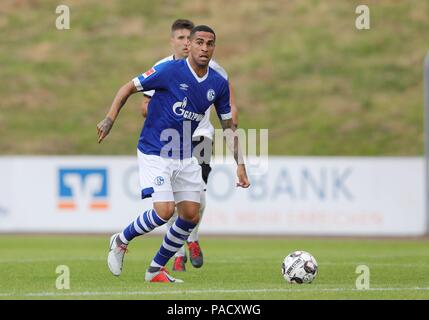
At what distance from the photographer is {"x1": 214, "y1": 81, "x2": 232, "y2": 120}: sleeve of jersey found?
10.8 m

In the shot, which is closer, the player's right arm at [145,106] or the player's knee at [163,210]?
the player's knee at [163,210]

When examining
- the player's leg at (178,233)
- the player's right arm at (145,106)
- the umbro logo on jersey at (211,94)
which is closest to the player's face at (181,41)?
the player's right arm at (145,106)

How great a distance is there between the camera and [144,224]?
1043 cm

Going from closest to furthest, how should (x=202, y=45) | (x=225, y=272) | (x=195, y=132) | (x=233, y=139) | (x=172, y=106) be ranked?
1. (x=202, y=45)
2. (x=172, y=106)
3. (x=233, y=139)
4. (x=225, y=272)
5. (x=195, y=132)

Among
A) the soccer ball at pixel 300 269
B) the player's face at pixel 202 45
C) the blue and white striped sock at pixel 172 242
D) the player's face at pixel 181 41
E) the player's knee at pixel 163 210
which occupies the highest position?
the player's face at pixel 181 41

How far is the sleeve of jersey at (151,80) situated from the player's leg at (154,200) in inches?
25.8

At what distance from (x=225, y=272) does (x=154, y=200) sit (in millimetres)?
1983

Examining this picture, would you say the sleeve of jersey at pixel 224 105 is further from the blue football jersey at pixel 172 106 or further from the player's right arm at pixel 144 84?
the player's right arm at pixel 144 84

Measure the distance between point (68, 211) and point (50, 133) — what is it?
357 inches

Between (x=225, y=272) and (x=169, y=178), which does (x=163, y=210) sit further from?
(x=225, y=272)

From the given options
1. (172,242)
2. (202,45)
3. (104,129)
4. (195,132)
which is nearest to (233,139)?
(202,45)

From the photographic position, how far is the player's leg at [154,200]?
10297 mm

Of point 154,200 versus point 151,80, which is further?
point 151,80

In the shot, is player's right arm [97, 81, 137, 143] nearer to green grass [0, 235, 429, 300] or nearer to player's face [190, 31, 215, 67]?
player's face [190, 31, 215, 67]
